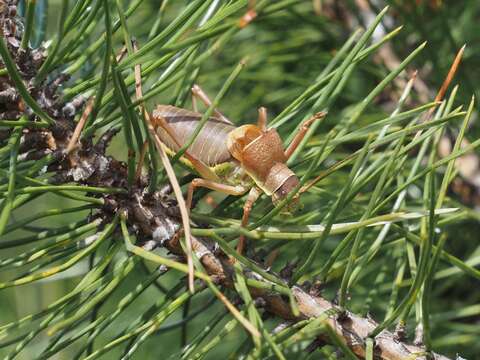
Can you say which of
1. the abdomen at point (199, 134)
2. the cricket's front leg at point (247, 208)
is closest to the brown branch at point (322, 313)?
the cricket's front leg at point (247, 208)

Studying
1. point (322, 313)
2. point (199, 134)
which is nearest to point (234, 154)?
point (199, 134)

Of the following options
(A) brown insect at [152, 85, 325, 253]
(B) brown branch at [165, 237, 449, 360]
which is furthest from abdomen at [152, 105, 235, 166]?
(B) brown branch at [165, 237, 449, 360]

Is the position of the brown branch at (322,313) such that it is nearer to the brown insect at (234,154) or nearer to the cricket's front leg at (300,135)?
the brown insect at (234,154)

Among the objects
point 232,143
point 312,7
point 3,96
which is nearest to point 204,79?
point 312,7

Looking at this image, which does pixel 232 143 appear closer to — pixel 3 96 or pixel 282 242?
pixel 282 242

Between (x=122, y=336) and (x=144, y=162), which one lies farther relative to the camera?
(x=144, y=162)

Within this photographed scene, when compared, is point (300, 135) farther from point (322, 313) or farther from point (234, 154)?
point (322, 313)

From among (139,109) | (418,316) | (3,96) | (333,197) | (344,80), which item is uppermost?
(3,96)
